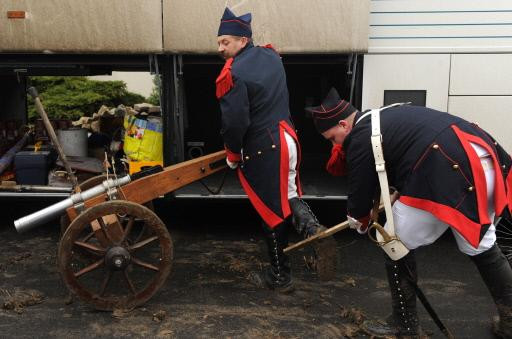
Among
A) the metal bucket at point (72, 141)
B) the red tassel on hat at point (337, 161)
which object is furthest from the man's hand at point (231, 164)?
the metal bucket at point (72, 141)

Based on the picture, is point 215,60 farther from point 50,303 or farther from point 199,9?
point 50,303

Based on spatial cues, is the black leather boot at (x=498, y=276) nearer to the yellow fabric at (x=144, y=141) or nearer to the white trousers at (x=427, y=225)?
the white trousers at (x=427, y=225)

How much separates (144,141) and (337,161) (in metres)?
2.59

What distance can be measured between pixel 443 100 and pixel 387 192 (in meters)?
2.37

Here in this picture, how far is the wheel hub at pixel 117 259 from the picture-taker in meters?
3.70

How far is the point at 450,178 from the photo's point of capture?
297 cm

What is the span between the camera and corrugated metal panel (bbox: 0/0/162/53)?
489 cm

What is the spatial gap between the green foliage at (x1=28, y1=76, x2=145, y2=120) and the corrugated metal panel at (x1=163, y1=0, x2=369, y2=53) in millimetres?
9532

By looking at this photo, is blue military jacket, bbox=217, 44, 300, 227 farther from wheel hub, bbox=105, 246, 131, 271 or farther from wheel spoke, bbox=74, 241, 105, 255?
wheel spoke, bbox=74, 241, 105, 255

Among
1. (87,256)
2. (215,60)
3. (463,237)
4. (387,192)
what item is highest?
(215,60)

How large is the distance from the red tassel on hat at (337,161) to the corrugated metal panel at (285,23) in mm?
1733

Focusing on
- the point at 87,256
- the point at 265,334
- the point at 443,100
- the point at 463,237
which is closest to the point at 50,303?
the point at 87,256

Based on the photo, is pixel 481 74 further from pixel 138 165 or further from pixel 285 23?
pixel 138 165

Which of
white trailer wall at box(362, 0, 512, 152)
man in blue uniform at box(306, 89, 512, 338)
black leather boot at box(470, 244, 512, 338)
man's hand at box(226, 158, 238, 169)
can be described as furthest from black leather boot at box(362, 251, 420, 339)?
white trailer wall at box(362, 0, 512, 152)
